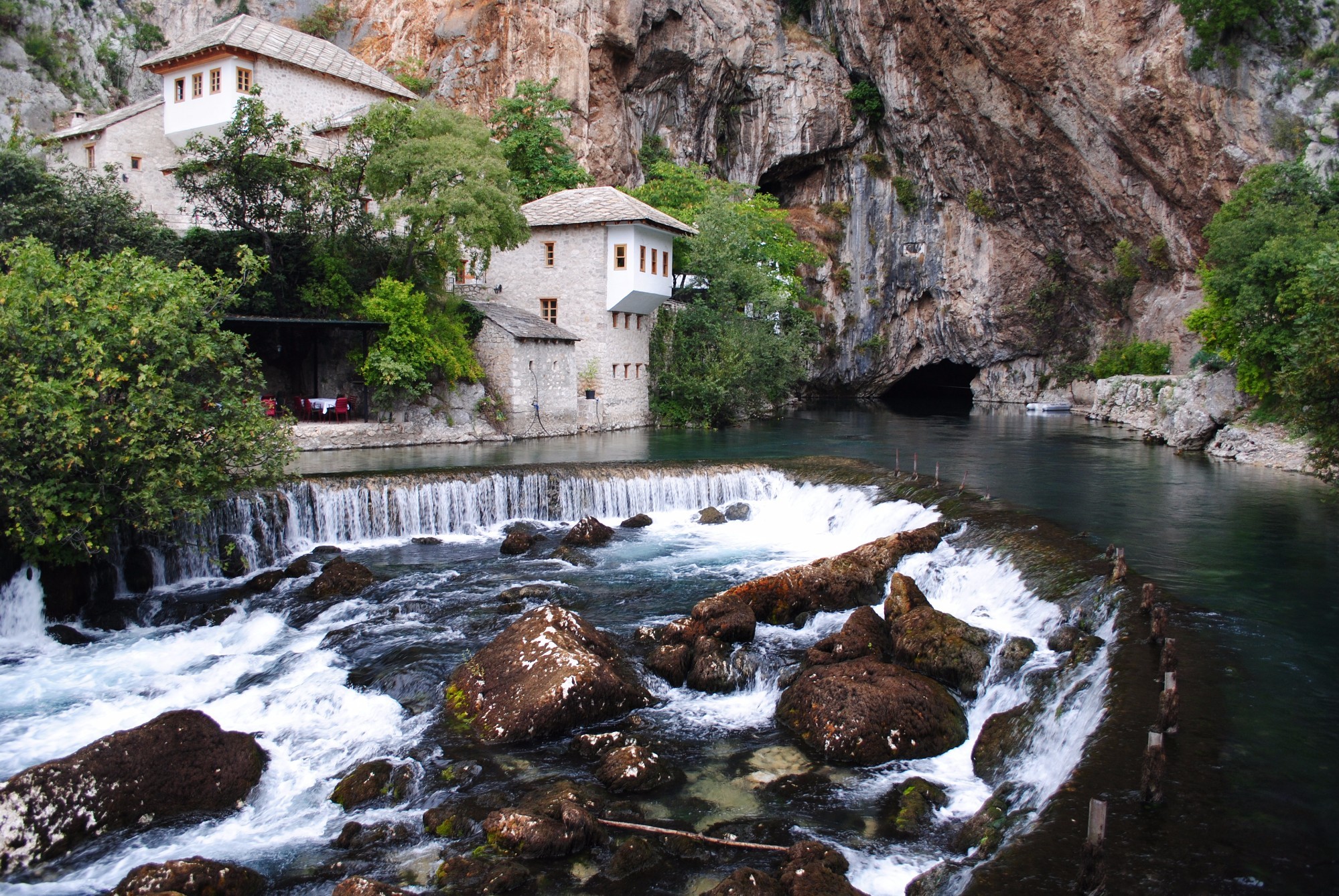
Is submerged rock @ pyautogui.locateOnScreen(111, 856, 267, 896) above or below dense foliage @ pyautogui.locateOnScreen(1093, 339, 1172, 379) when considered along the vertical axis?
below

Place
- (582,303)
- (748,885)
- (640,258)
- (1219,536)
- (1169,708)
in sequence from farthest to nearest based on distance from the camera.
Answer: (582,303)
(640,258)
(1219,536)
(1169,708)
(748,885)

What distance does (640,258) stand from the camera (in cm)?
3316

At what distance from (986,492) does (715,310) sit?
714 inches

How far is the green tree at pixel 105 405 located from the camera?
1174cm

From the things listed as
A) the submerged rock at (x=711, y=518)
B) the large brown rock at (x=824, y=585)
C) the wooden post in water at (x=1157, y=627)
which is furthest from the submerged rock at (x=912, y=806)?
the submerged rock at (x=711, y=518)

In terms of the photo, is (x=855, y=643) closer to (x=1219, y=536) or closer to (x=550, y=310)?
(x=1219, y=536)

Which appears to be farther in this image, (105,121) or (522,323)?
(105,121)

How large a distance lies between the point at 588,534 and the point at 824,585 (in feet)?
20.0

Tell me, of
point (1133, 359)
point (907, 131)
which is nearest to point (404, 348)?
point (907, 131)

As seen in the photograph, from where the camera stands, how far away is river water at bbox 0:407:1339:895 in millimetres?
7539

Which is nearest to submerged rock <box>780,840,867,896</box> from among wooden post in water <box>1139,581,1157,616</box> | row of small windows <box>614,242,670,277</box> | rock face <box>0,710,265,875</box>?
rock face <box>0,710,265,875</box>

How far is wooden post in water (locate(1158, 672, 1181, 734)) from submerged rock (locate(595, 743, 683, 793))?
14.3 feet

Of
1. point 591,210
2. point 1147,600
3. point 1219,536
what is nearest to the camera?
point 1147,600

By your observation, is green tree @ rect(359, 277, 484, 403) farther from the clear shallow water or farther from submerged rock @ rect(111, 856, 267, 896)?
submerged rock @ rect(111, 856, 267, 896)
